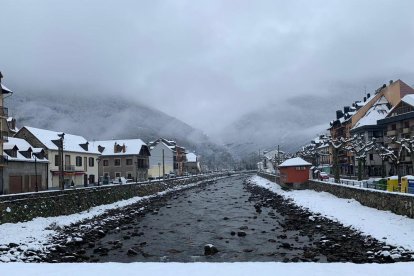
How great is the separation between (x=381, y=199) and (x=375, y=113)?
5725cm

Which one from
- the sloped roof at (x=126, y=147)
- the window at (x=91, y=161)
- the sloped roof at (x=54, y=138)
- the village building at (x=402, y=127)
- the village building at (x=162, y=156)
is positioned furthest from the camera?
the village building at (x=162, y=156)

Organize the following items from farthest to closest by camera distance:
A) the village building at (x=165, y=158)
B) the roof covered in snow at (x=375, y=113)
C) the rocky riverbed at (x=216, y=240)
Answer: the village building at (x=165, y=158) → the roof covered in snow at (x=375, y=113) → the rocky riverbed at (x=216, y=240)

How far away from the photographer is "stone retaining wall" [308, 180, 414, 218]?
88.9ft

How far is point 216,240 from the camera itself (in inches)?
1079

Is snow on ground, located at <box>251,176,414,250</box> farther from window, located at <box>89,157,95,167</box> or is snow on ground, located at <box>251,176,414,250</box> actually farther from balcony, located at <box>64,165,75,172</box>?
window, located at <box>89,157,95,167</box>

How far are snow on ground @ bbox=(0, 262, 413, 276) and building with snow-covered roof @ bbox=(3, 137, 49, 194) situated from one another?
3939 cm

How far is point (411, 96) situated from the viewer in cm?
6888

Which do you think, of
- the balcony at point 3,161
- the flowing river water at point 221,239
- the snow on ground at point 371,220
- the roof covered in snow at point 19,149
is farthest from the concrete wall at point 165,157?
the snow on ground at point 371,220

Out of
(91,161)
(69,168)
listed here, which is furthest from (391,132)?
(69,168)

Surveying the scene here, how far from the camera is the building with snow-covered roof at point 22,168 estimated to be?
5357 centimetres

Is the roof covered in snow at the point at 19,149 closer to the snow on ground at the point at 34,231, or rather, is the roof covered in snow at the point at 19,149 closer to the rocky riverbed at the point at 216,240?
the snow on ground at the point at 34,231

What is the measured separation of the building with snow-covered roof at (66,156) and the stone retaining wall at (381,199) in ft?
137

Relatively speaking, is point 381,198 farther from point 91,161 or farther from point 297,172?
point 91,161

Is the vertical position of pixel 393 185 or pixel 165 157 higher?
pixel 165 157
